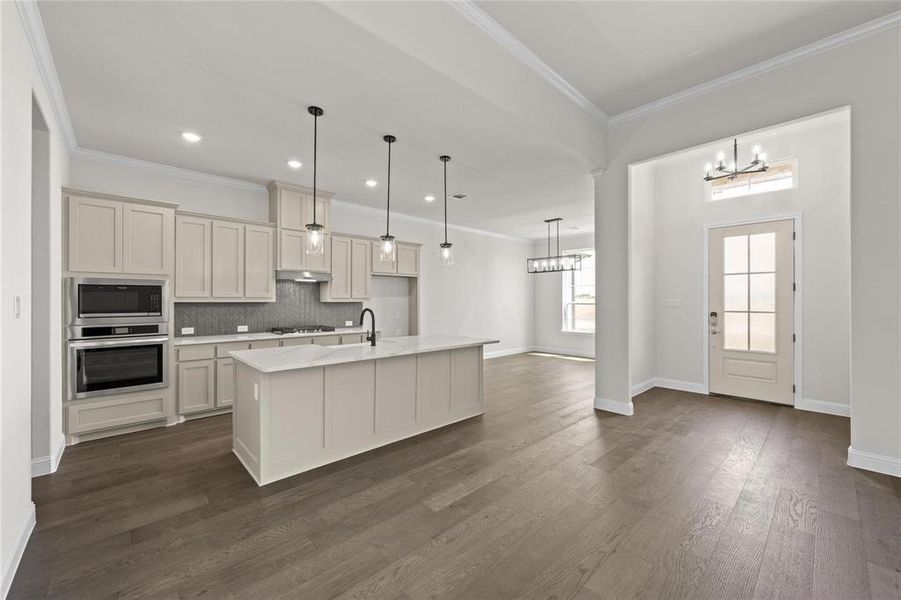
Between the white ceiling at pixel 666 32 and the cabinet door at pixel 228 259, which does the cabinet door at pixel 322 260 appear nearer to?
the cabinet door at pixel 228 259

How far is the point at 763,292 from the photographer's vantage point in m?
4.79

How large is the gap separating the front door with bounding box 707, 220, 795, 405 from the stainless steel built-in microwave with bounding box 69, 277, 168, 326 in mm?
6595

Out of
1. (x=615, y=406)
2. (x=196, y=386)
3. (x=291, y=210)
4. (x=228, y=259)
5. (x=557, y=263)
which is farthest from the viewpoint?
(x=557, y=263)

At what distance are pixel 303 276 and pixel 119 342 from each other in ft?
6.89

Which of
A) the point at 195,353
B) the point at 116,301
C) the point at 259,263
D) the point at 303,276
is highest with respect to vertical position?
the point at 259,263

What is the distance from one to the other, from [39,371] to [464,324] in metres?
6.30

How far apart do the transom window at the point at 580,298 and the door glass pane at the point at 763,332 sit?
13.2 feet

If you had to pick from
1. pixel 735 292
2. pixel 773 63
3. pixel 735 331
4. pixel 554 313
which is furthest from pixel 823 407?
pixel 554 313

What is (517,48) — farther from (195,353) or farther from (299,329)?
(195,353)

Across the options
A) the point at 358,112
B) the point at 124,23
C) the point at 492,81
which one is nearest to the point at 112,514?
the point at 124,23

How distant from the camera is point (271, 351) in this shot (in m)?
3.36

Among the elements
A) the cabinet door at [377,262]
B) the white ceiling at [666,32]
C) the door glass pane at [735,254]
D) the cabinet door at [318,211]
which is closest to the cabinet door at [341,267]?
the cabinet door at [318,211]

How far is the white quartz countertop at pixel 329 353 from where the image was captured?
2771mm

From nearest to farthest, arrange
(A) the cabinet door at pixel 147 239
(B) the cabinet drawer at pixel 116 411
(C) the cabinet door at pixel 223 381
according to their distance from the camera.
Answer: (B) the cabinet drawer at pixel 116 411 < (A) the cabinet door at pixel 147 239 < (C) the cabinet door at pixel 223 381
